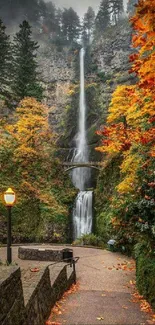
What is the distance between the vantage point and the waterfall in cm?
2448

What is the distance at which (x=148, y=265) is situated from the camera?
8094mm

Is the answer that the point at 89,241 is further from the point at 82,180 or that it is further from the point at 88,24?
the point at 88,24

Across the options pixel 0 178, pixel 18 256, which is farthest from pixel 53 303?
pixel 0 178

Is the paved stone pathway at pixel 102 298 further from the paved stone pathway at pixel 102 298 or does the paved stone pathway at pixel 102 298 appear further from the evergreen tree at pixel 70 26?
the evergreen tree at pixel 70 26

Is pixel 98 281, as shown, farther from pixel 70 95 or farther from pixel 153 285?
pixel 70 95

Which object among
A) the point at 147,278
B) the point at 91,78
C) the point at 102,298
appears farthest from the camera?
the point at 91,78

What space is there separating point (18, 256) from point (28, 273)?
909cm

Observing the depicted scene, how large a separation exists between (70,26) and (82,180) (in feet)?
175

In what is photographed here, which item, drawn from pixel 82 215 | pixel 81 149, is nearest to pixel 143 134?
pixel 82 215

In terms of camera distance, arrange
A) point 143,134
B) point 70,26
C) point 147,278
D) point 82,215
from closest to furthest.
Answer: point 147,278
point 143,134
point 82,215
point 70,26

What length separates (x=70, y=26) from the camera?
69.1m

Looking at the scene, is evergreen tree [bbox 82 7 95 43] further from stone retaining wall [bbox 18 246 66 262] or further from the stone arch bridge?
stone retaining wall [bbox 18 246 66 262]

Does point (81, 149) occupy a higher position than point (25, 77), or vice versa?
point (25, 77)

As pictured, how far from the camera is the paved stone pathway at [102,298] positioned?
6125 mm
